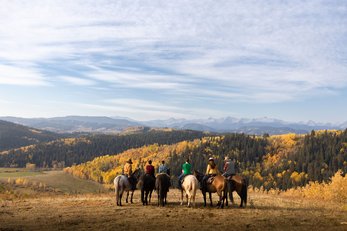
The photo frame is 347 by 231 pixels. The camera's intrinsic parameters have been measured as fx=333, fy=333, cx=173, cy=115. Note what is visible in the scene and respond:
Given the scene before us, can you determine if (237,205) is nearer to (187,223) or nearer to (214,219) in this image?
(214,219)

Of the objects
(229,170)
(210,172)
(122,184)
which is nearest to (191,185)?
(210,172)

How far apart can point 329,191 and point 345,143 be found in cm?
14656

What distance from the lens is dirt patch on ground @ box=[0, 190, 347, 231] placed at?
66.3ft

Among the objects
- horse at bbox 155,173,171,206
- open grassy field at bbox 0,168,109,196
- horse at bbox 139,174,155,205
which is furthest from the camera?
open grassy field at bbox 0,168,109,196

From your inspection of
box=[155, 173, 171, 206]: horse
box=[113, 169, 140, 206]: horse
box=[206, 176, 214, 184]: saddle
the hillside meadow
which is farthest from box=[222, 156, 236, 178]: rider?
box=[113, 169, 140, 206]: horse

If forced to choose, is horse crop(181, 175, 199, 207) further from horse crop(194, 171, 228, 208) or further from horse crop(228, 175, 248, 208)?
horse crop(228, 175, 248, 208)

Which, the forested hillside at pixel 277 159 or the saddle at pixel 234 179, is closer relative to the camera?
the saddle at pixel 234 179

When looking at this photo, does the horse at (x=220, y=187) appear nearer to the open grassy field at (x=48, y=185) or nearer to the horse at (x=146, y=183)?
the horse at (x=146, y=183)

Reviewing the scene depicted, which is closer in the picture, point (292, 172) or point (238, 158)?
point (292, 172)

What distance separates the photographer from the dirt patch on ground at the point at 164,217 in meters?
20.2

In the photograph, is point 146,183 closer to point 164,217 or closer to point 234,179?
point 164,217

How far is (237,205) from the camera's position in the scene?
96.6 ft

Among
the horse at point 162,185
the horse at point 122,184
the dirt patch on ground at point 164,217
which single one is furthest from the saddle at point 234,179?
→ the horse at point 122,184

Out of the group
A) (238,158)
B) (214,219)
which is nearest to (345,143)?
(238,158)
